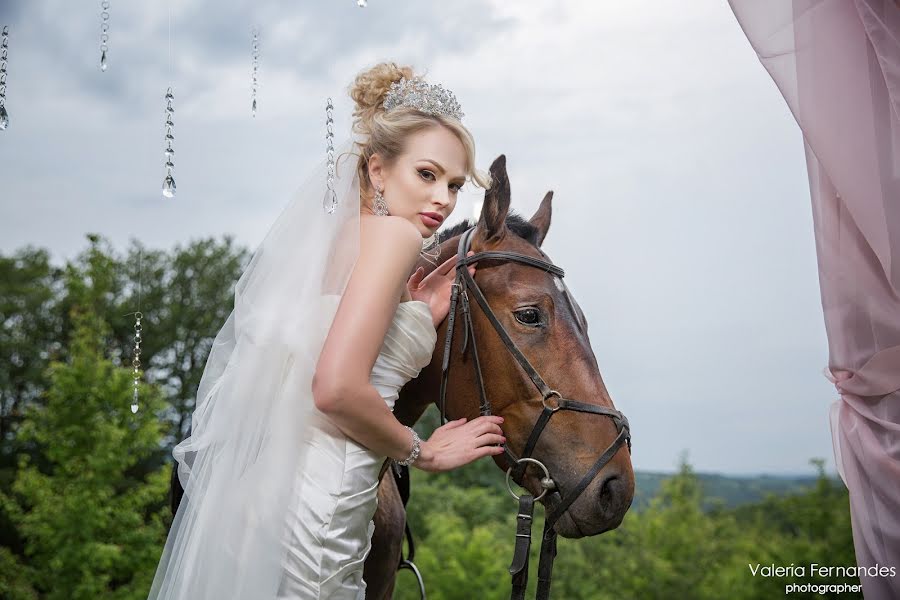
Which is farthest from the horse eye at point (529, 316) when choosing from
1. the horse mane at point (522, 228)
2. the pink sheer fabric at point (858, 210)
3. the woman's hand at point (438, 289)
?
the pink sheer fabric at point (858, 210)

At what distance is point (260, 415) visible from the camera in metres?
2.17

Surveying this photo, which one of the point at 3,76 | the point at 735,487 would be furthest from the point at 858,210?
the point at 735,487

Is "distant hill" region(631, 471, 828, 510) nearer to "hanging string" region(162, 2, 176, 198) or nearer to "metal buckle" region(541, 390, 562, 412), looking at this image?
"metal buckle" region(541, 390, 562, 412)

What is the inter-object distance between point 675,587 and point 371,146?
11.0 metres

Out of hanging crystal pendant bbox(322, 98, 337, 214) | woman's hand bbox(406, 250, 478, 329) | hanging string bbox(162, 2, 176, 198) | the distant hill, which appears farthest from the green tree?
the distant hill

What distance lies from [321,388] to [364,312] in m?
0.25

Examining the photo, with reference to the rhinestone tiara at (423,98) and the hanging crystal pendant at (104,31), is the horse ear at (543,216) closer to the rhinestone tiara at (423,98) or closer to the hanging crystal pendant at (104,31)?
the rhinestone tiara at (423,98)

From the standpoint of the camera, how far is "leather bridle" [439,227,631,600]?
7.77 feet

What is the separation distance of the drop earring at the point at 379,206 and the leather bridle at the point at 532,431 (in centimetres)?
41

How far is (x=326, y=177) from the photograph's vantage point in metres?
2.51

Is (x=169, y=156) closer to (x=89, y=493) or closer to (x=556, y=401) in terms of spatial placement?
(x=556, y=401)

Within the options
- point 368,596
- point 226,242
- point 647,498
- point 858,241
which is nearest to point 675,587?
point 647,498

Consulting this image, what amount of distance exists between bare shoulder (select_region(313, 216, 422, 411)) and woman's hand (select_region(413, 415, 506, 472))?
0.42m

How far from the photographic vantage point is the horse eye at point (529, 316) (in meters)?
2.56
